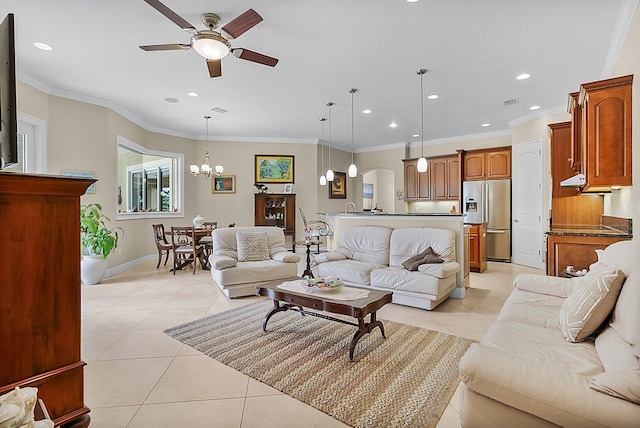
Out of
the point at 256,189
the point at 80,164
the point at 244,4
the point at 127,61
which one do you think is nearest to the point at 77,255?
the point at 244,4

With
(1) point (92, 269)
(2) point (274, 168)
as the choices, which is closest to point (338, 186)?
Result: (2) point (274, 168)

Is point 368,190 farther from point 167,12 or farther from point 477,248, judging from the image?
point 167,12

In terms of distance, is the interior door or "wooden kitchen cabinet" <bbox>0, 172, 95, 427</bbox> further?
the interior door

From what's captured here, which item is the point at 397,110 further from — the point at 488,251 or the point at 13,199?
the point at 13,199

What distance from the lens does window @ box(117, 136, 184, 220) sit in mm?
6672

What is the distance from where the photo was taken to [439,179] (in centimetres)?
788

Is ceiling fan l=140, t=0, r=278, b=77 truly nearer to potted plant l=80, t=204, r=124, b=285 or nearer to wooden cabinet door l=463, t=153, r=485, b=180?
potted plant l=80, t=204, r=124, b=285

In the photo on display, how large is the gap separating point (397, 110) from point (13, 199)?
221 inches

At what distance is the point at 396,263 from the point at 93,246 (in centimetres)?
430

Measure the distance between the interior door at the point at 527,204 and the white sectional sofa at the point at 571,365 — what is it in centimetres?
460

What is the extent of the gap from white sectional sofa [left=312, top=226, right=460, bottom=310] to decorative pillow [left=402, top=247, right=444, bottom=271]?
0.19ft

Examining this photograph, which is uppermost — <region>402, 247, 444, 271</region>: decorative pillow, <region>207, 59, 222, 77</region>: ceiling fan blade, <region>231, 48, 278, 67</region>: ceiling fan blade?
<region>231, 48, 278, 67</region>: ceiling fan blade

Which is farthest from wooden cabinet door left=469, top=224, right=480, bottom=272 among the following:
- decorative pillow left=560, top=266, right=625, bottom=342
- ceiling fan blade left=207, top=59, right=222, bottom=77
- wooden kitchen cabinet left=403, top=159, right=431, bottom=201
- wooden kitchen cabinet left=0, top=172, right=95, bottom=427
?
wooden kitchen cabinet left=0, top=172, right=95, bottom=427

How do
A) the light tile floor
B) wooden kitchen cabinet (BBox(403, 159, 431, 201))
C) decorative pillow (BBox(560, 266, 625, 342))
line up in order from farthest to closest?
wooden kitchen cabinet (BBox(403, 159, 431, 201)), the light tile floor, decorative pillow (BBox(560, 266, 625, 342))
